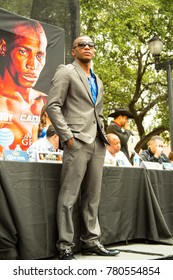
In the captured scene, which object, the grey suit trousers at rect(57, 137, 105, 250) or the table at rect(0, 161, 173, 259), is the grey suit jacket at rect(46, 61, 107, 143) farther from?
the table at rect(0, 161, 173, 259)

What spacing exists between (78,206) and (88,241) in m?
0.36

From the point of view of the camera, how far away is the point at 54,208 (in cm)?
429

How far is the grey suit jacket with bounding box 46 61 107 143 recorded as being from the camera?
4223mm

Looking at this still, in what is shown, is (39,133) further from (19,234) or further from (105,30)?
(105,30)

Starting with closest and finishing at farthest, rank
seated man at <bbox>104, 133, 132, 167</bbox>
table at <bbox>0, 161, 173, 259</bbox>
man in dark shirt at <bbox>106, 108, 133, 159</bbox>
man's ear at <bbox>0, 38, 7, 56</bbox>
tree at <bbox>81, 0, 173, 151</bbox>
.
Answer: table at <bbox>0, 161, 173, 259</bbox>
seated man at <bbox>104, 133, 132, 167</bbox>
man's ear at <bbox>0, 38, 7, 56</bbox>
man in dark shirt at <bbox>106, 108, 133, 159</bbox>
tree at <bbox>81, 0, 173, 151</bbox>

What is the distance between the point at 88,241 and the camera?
439 cm

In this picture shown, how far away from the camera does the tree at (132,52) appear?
623 inches

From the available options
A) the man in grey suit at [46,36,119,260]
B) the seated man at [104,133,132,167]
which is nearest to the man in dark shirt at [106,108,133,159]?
the seated man at [104,133,132,167]

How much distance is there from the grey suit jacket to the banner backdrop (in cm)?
179

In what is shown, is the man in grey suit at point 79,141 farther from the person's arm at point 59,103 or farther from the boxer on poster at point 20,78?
the boxer on poster at point 20,78

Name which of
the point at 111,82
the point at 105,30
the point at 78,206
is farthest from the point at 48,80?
the point at 111,82

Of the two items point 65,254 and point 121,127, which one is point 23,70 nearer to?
point 121,127

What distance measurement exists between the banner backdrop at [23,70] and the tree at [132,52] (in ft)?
28.7

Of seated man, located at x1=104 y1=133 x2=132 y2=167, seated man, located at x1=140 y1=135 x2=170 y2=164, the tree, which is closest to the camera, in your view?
seated man, located at x1=104 y1=133 x2=132 y2=167
